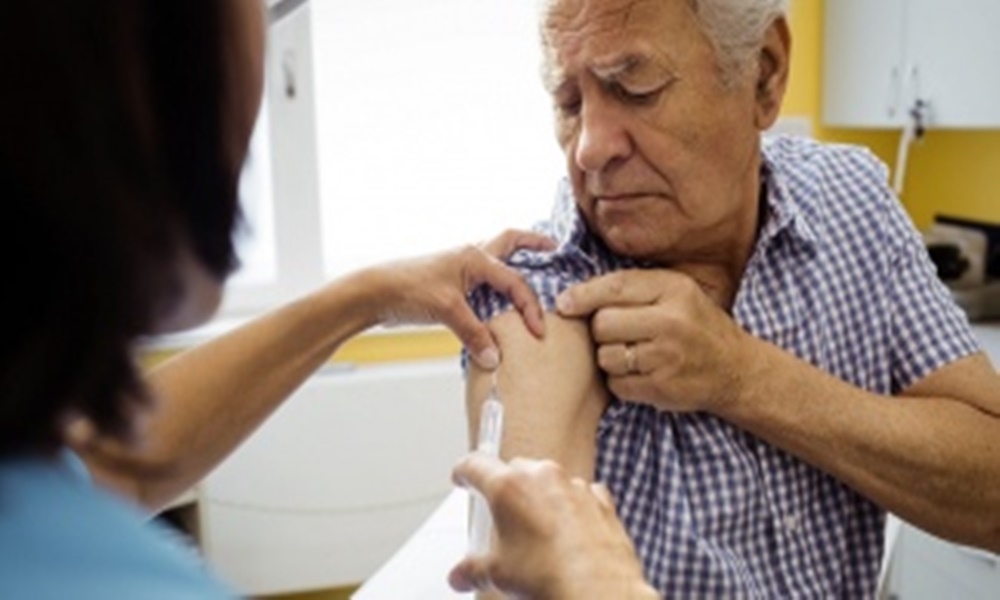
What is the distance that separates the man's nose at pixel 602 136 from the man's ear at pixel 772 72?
184 millimetres

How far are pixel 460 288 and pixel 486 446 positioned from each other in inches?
9.8

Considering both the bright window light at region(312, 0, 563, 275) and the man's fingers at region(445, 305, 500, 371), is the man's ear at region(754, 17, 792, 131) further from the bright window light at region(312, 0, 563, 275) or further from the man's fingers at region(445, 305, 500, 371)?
the bright window light at region(312, 0, 563, 275)

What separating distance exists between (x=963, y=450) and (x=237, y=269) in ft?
3.03

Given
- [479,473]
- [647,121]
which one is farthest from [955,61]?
[479,473]

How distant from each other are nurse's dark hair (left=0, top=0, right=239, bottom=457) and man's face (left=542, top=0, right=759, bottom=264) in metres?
0.72

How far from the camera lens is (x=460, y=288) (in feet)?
4.15

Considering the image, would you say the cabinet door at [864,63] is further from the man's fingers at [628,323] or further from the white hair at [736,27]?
the man's fingers at [628,323]

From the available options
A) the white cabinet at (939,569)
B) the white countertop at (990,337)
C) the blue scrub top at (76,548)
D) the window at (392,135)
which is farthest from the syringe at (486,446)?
the window at (392,135)

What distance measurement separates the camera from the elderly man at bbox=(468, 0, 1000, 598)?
1153mm

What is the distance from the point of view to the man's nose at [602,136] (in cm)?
119

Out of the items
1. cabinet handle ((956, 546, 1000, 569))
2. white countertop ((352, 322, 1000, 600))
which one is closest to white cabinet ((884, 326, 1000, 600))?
cabinet handle ((956, 546, 1000, 569))

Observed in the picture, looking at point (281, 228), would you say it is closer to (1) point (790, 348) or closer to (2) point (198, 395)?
(2) point (198, 395)

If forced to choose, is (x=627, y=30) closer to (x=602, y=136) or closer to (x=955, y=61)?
(x=602, y=136)

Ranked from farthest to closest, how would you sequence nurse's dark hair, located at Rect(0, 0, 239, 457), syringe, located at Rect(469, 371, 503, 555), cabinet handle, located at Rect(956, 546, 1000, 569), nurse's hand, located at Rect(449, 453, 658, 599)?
cabinet handle, located at Rect(956, 546, 1000, 569) → syringe, located at Rect(469, 371, 503, 555) → nurse's hand, located at Rect(449, 453, 658, 599) → nurse's dark hair, located at Rect(0, 0, 239, 457)
